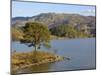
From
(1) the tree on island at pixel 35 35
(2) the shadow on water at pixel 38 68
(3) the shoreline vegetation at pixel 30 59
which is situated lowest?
(2) the shadow on water at pixel 38 68

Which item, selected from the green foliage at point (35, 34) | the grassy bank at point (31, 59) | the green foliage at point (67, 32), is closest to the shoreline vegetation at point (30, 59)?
the grassy bank at point (31, 59)

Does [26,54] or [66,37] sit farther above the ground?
[66,37]

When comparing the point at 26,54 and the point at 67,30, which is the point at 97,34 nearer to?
the point at 67,30

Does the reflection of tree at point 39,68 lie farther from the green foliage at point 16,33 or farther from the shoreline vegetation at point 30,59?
the green foliage at point 16,33

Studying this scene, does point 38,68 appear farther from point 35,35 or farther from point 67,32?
point 67,32

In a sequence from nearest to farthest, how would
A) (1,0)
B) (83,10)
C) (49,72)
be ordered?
(1,0), (49,72), (83,10)

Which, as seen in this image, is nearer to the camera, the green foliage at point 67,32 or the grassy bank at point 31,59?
the grassy bank at point 31,59

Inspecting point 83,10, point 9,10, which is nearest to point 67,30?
point 83,10

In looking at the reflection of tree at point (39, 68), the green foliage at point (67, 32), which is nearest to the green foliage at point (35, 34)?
the green foliage at point (67, 32)

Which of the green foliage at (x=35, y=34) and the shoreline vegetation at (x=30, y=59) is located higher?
the green foliage at (x=35, y=34)
